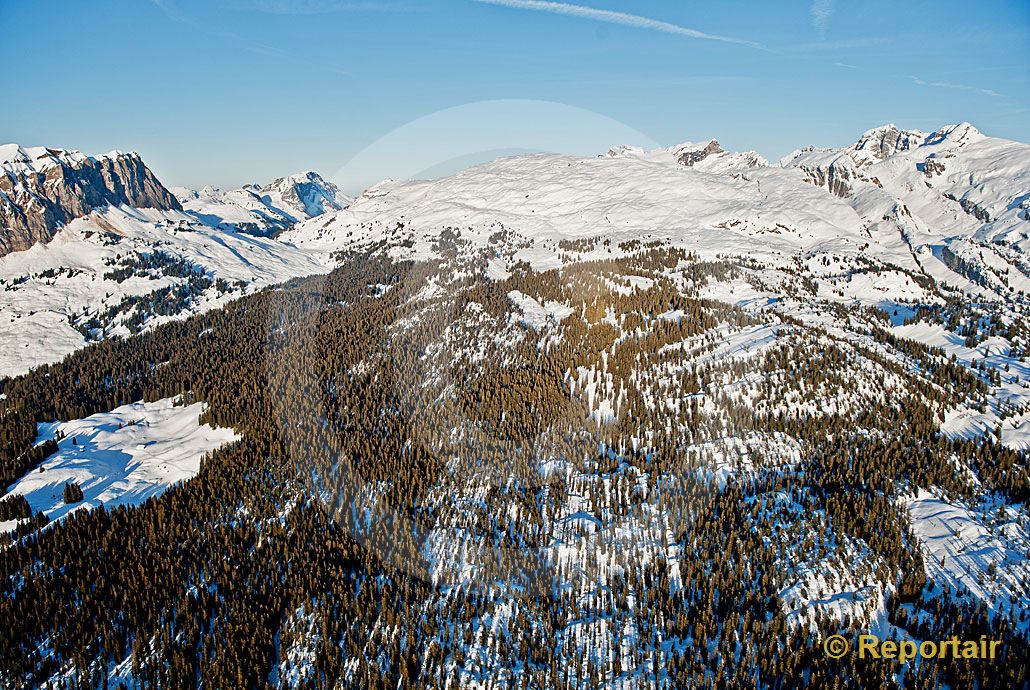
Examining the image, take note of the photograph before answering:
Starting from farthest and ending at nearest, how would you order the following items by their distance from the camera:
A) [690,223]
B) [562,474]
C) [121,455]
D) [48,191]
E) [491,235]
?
[48,191] < [491,235] < [690,223] < [121,455] < [562,474]

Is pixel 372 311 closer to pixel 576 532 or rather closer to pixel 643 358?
pixel 643 358

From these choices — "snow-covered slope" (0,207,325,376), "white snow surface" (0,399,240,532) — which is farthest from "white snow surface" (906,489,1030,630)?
"snow-covered slope" (0,207,325,376)

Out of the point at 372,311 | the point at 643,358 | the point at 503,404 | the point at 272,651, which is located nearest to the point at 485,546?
the point at 272,651

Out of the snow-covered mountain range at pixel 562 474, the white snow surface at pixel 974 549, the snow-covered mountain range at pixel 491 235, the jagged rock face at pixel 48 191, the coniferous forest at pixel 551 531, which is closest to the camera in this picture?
the coniferous forest at pixel 551 531

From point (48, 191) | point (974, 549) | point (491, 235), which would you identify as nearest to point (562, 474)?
point (974, 549)

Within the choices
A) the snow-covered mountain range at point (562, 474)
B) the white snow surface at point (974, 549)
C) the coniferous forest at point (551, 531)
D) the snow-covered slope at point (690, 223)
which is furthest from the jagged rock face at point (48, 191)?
the white snow surface at point (974, 549)

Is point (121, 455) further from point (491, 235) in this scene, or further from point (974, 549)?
point (491, 235)

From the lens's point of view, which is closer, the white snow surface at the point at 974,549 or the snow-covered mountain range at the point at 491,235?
the white snow surface at the point at 974,549

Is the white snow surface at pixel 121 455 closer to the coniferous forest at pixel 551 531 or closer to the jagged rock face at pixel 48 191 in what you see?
the coniferous forest at pixel 551 531
